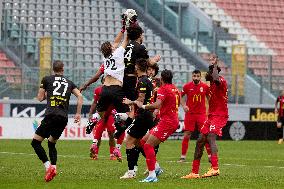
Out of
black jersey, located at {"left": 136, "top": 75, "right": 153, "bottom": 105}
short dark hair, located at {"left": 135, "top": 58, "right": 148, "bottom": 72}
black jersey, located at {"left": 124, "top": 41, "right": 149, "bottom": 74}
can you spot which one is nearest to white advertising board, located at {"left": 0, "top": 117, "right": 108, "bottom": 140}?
black jersey, located at {"left": 124, "top": 41, "right": 149, "bottom": 74}

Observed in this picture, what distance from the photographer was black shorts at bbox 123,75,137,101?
1703cm

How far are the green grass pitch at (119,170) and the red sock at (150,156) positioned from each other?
0.36 metres

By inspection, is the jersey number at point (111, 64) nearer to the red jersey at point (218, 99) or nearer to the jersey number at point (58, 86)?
the jersey number at point (58, 86)

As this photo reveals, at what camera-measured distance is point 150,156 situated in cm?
1576

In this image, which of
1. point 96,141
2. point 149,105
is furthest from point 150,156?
point 96,141

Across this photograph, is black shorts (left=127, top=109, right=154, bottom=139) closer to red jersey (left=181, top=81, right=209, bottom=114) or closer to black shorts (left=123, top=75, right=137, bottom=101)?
black shorts (left=123, top=75, right=137, bottom=101)

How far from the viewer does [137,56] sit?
16.7 meters

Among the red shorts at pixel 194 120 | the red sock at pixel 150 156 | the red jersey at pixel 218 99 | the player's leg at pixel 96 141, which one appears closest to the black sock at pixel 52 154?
the red sock at pixel 150 156

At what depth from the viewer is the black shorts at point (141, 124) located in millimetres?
15820

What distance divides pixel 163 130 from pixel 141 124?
2.11ft

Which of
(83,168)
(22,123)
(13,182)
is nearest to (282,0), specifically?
(22,123)

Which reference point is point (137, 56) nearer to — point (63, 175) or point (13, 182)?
point (63, 175)

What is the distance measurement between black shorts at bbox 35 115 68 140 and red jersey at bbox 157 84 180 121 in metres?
1.91

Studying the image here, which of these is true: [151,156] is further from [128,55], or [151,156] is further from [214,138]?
[128,55]
